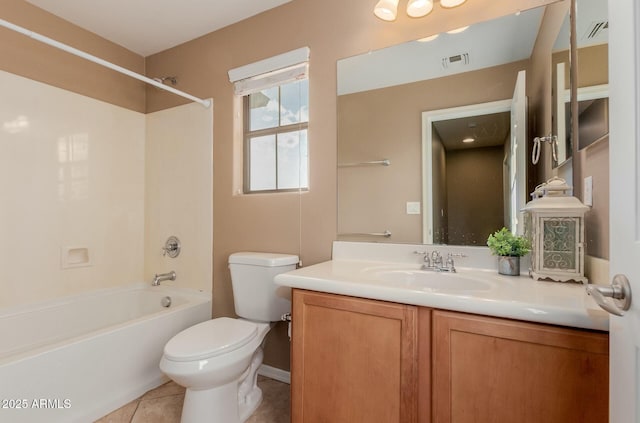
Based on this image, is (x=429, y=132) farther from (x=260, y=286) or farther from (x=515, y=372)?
(x=260, y=286)

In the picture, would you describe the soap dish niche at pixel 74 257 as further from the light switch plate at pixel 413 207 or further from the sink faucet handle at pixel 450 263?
the sink faucet handle at pixel 450 263

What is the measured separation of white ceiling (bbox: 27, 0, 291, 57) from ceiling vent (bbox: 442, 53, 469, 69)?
109cm

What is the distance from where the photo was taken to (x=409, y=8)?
1485 mm

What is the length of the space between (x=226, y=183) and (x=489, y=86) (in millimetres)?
1670

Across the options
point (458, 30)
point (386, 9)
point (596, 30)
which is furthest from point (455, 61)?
point (596, 30)

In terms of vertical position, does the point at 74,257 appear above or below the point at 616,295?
below

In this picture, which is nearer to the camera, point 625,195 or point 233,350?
point 625,195

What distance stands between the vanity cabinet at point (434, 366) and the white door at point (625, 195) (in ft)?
0.51

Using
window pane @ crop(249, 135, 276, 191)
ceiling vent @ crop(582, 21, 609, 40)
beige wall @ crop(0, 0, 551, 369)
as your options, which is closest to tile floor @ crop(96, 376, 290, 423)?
beige wall @ crop(0, 0, 551, 369)

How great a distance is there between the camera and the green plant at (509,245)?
4.03 ft

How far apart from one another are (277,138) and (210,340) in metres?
1.27

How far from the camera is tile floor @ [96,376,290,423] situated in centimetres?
158

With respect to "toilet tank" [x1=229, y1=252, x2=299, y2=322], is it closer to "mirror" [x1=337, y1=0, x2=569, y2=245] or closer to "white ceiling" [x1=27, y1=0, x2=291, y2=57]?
"mirror" [x1=337, y1=0, x2=569, y2=245]

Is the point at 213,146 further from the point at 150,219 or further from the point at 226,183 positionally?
the point at 150,219
